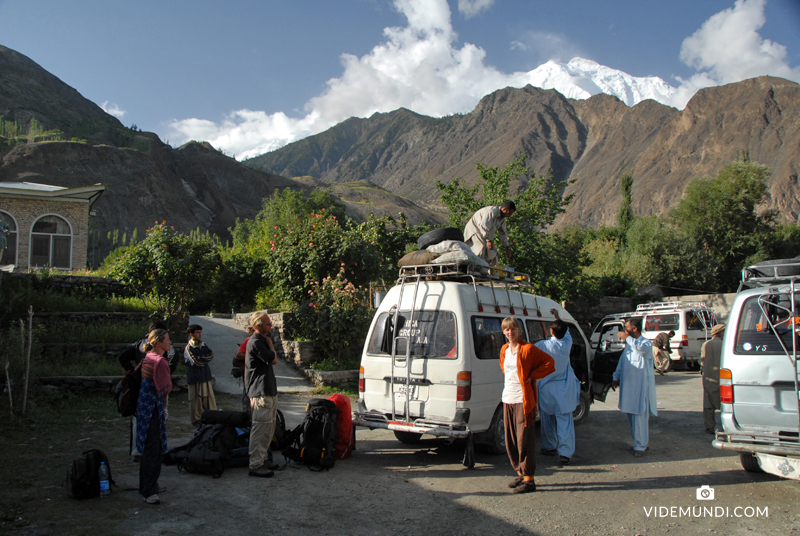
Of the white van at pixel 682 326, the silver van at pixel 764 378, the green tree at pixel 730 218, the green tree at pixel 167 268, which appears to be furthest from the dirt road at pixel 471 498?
the green tree at pixel 730 218

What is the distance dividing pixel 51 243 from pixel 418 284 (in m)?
21.4

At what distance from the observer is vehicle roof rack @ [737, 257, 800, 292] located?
5.63 meters

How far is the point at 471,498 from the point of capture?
514cm

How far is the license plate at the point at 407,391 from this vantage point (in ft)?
20.6

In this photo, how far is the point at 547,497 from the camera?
5.17 meters

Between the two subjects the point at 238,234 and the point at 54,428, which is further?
the point at 238,234

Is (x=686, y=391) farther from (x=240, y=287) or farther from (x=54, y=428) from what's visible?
(x=240, y=287)

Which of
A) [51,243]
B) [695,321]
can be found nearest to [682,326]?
[695,321]

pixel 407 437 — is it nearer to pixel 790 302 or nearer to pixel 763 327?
pixel 763 327

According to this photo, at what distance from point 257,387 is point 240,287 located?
656 inches

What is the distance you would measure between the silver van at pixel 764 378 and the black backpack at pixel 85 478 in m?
6.02

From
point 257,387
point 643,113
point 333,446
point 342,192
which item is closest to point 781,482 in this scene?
point 333,446

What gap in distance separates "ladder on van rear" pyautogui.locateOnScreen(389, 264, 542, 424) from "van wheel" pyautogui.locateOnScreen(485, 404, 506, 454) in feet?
3.59

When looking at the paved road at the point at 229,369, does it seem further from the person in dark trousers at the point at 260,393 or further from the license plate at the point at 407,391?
the license plate at the point at 407,391
